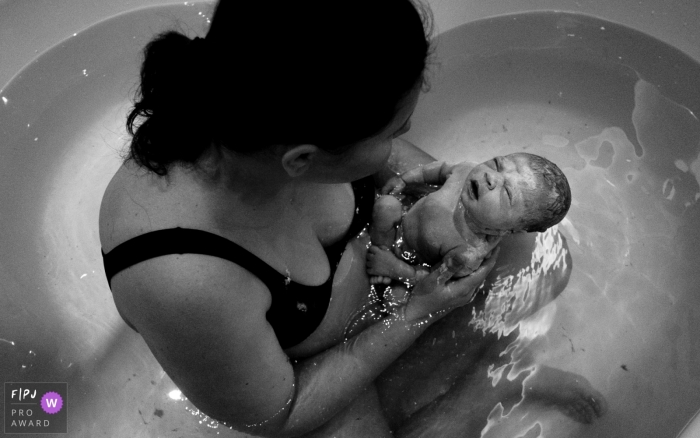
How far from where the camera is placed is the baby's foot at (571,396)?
4.58 ft

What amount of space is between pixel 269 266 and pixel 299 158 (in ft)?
0.87

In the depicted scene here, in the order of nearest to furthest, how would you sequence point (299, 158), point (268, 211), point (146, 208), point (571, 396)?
point (299, 158), point (146, 208), point (268, 211), point (571, 396)

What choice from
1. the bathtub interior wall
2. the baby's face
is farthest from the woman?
the bathtub interior wall

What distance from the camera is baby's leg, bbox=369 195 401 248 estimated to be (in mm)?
1328

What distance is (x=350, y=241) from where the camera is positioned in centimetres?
127

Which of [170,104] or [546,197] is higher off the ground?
[170,104]

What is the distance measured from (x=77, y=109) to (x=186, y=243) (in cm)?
111

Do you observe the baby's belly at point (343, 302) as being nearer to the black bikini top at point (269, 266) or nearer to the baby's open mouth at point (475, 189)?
the black bikini top at point (269, 266)

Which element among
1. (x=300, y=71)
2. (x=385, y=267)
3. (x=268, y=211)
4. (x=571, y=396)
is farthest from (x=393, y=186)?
(x=300, y=71)

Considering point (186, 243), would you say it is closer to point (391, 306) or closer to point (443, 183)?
point (391, 306)

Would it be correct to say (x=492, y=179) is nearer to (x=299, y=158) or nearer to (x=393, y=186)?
(x=393, y=186)

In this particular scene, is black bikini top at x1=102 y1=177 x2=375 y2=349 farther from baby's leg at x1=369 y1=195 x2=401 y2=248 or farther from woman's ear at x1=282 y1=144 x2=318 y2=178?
→ woman's ear at x1=282 y1=144 x2=318 y2=178

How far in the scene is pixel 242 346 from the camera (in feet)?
2.91

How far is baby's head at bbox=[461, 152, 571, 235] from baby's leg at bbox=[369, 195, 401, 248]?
0.56 ft
